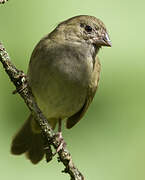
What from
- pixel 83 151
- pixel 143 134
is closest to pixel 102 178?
pixel 83 151

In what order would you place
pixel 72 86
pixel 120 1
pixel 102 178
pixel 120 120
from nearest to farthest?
pixel 102 178
pixel 120 120
pixel 120 1
pixel 72 86

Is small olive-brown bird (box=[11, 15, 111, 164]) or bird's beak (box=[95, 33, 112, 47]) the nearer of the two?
bird's beak (box=[95, 33, 112, 47])

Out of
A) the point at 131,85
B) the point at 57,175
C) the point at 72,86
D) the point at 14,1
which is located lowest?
the point at 57,175

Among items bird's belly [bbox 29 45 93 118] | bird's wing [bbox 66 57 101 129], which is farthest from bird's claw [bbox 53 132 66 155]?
bird's belly [bbox 29 45 93 118]

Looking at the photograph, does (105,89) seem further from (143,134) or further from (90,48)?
(90,48)

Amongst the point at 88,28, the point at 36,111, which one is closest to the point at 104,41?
the point at 88,28

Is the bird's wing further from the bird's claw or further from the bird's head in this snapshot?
the bird's claw
